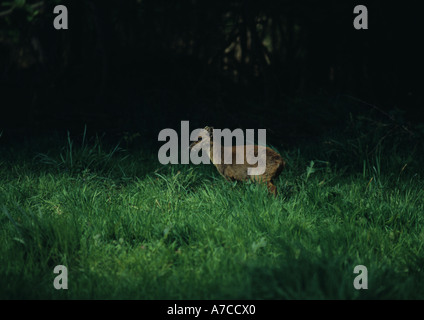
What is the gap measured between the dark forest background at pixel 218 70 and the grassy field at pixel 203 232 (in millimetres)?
1339

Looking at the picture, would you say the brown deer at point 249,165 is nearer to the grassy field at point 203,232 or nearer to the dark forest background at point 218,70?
the grassy field at point 203,232

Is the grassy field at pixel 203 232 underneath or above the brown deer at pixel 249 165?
underneath

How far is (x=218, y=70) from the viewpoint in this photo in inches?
232

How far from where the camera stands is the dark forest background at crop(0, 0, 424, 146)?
5.19m

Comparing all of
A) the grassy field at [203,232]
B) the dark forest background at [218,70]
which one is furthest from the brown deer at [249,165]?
the dark forest background at [218,70]

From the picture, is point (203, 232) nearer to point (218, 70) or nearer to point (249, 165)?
point (249, 165)

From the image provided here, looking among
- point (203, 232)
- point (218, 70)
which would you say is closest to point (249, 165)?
point (203, 232)

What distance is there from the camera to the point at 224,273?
210 centimetres

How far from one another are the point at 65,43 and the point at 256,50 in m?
2.83

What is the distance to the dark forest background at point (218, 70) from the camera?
519 centimetres

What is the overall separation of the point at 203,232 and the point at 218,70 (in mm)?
3768
